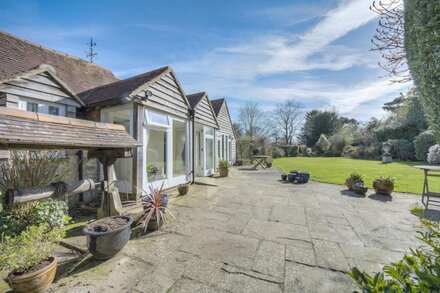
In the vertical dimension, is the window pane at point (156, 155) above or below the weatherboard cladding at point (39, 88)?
below

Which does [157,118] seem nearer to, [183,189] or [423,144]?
[183,189]

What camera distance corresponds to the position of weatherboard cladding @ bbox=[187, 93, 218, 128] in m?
9.54

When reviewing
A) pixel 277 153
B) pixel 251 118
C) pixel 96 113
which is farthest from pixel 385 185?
pixel 251 118

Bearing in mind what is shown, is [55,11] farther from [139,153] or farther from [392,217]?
[392,217]

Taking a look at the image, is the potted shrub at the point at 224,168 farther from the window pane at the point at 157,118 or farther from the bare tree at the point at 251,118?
the bare tree at the point at 251,118

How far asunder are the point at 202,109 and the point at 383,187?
8129 millimetres

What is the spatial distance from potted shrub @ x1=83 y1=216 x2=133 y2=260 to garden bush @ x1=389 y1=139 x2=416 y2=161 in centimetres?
2582

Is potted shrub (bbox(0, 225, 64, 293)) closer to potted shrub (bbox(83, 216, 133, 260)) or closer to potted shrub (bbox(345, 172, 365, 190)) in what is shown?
potted shrub (bbox(83, 216, 133, 260))

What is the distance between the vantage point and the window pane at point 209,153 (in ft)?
36.6

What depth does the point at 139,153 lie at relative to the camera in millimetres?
5824

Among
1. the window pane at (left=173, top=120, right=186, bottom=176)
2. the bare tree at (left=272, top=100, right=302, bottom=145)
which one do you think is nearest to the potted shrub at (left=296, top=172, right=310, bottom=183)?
the window pane at (left=173, top=120, right=186, bottom=176)

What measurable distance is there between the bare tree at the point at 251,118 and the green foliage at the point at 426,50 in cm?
3323

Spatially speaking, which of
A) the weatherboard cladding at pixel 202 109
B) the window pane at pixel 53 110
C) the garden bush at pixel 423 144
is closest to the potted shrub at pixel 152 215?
the window pane at pixel 53 110

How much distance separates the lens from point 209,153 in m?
11.4
